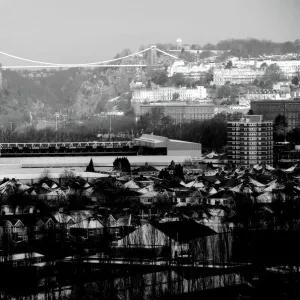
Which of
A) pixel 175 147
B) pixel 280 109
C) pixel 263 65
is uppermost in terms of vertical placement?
pixel 263 65

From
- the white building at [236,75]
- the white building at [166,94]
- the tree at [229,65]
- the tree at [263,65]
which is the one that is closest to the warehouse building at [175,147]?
the white building at [166,94]

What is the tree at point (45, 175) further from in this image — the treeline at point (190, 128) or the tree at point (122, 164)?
the treeline at point (190, 128)

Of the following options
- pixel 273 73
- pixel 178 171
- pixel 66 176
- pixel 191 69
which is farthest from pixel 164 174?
pixel 191 69

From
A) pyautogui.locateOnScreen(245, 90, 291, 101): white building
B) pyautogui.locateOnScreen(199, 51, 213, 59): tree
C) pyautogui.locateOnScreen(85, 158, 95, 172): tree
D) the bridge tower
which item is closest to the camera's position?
pyautogui.locateOnScreen(85, 158, 95, 172): tree

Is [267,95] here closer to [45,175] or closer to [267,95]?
[267,95]

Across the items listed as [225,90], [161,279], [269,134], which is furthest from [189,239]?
[225,90]

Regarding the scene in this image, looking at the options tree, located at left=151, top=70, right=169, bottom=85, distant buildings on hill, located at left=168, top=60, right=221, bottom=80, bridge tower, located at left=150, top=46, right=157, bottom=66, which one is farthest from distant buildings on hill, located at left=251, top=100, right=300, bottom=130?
bridge tower, located at left=150, top=46, right=157, bottom=66

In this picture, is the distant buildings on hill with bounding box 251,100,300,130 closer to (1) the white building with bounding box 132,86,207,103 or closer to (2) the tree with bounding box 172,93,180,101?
(1) the white building with bounding box 132,86,207,103
